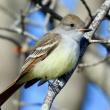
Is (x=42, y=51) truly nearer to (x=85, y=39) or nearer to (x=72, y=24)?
(x=72, y=24)

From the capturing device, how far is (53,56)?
23.3ft

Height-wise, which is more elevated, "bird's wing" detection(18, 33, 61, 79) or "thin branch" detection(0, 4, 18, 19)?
"bird's wing" detection(18, 33, 61, 79)

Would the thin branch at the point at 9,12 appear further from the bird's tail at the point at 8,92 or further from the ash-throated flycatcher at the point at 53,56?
the bird's tail at the point at 8,92

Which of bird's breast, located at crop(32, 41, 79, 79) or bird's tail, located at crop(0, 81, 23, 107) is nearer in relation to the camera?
bird's tail, located at crop(0, 81, 23, 107)

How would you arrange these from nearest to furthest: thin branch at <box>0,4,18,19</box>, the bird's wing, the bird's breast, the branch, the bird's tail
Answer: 1. the branch
2. the bird's tail
3. the bird's breast
4. the bird's wing
5. thin branch at <box>0,4,18,19</box>

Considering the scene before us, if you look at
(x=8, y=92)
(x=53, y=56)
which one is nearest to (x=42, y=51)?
(x=53, y=56)

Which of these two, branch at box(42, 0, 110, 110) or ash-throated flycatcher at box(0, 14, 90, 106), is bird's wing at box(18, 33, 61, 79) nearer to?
ash-throated flycatcher at box(0, 14, 90, 106)

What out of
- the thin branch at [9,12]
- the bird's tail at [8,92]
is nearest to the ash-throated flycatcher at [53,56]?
the bird's tail at [8,92]

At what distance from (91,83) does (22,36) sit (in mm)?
2004

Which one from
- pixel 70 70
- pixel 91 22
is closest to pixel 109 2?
pixel 91 22

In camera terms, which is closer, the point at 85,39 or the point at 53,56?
the point at 85,39

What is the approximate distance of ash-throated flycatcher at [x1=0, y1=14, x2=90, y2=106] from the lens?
22.8 ft

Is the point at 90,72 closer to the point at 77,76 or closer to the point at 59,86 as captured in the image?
the point at 77,76

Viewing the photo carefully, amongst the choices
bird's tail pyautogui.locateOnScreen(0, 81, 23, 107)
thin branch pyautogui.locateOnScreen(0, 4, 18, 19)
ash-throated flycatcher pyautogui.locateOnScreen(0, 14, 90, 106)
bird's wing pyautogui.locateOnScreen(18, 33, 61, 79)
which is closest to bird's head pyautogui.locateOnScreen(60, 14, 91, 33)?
ash-throated flycatcher pyautogui.locateOnScreen(0, 14, 90, 106)
